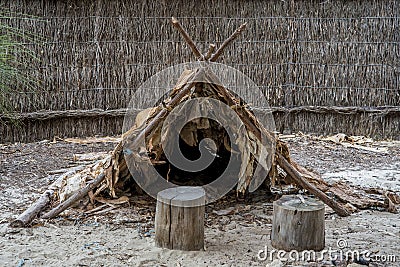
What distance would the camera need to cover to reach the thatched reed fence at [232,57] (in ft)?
20.7

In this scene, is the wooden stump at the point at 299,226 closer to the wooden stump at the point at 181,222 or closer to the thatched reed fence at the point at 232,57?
the wooden stump at the point at 181,222

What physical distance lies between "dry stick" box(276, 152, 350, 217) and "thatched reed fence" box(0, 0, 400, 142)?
10.5 feet

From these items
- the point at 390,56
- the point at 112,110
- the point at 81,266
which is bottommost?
the point at 81,266

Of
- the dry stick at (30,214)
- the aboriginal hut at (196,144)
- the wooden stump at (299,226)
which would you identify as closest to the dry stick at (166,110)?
the aboriginal hut at (196,144)

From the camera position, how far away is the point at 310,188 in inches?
134

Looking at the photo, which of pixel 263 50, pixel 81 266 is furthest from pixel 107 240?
pixel 263 50

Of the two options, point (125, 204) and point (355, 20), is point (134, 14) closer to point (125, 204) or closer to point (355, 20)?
point (355, 20)

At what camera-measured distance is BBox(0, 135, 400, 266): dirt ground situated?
2.68 metres

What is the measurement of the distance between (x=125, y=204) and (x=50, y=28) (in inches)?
136

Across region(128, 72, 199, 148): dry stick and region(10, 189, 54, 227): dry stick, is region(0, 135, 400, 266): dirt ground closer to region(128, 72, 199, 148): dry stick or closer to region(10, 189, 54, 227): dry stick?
region(10, 189, 54, 227): dry stick

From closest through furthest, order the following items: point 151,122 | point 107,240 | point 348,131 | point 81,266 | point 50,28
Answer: point 81,266, point 107,240, point 151,122, point 50,28, point 348,131

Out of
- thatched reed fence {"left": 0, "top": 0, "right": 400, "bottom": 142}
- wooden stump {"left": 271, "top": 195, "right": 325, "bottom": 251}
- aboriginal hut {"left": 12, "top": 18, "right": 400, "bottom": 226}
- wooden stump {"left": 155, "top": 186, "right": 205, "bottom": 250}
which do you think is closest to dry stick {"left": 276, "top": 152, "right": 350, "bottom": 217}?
aboriginal hut {"left": 12, "top": 18, "right": 400, "bottom": 226}

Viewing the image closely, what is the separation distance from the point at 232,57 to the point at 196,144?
302 centimetres

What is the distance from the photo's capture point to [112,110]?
6.45 m
